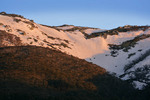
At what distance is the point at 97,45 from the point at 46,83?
122 ft

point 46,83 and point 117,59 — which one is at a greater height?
point 46,83

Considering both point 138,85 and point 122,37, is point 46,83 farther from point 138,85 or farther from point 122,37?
point 122,37

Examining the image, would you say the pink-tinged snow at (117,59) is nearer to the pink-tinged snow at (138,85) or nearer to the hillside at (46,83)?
the pink-tinged snow at (138,85)

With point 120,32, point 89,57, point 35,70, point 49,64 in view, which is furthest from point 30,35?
point 120,32

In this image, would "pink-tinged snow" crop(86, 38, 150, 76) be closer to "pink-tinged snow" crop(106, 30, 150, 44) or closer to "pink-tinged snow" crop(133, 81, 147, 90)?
"pink-tinged snow" crop(106, 30, 150, 44)

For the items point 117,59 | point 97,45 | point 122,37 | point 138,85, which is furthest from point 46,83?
point 122,37

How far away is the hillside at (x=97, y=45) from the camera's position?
30691 mm

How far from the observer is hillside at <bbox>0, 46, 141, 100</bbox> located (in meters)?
12.6

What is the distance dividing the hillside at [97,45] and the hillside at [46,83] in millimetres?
4997

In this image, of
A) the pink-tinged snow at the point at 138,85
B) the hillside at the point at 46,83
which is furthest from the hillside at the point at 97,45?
the hillside at the point at 46,83

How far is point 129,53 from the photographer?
41.8m

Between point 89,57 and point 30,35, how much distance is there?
15946 mm

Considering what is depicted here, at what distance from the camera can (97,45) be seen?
2016 inches

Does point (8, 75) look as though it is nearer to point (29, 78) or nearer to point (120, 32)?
point (29, 78)
